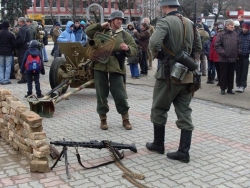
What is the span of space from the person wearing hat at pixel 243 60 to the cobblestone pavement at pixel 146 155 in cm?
181

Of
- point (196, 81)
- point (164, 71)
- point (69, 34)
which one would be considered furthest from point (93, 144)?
point (69, 34)

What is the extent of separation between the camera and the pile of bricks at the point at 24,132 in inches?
172

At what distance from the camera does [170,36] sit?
4.55 meters

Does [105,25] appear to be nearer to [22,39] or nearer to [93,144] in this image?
[93,144]

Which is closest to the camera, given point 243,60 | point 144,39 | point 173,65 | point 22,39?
point 173,65

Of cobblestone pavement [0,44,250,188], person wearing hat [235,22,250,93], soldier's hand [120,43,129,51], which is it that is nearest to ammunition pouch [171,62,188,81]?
cobblestone pavement [0,44,250,188]

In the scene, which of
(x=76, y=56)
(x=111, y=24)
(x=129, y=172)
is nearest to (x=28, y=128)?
(x=129, y=172)

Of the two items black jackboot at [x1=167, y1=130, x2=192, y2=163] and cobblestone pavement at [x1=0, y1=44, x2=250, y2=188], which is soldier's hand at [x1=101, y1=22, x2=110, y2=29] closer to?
cobblestone pavement at [x1=0, y1=44, x2=250, y2=188]

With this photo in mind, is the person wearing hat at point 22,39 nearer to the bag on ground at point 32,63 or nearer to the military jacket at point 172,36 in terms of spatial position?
the bag on ground at point 32,63

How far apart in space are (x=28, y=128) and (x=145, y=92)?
5392 mm

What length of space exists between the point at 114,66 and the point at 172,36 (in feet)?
5.07

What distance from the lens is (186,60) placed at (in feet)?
14.6

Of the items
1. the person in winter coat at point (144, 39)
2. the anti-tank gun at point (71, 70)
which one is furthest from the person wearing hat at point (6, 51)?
the person in winter coat at point (144, 39)

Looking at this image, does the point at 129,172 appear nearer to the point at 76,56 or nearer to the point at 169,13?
the point at 169,13
